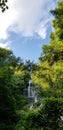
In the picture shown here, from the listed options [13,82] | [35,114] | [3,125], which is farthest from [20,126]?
[13,82]

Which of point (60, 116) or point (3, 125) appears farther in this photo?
point (3, 125)

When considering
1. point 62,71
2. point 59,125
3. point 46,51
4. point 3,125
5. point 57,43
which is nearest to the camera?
point 59,125

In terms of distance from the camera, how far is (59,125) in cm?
941

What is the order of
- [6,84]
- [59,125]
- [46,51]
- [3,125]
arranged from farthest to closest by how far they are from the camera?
1. [46,51]
2. [6,84]
3. [3,125]
4. [59,125]

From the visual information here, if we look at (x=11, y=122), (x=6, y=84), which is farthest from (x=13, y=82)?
(x=11, y=122)

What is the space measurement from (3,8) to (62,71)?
14.5 m

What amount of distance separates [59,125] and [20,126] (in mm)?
1238

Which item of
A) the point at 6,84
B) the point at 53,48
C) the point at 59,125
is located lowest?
the point at 59,125

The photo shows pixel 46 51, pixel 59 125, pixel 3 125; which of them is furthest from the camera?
pixel 46 51

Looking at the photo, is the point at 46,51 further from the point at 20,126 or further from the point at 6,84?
the point at 20,126

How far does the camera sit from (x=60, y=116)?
949 centimetres

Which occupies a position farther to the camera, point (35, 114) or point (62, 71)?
point (62, 71)

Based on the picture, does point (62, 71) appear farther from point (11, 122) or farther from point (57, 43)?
point (11, 122)

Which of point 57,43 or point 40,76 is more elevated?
point 57,43
